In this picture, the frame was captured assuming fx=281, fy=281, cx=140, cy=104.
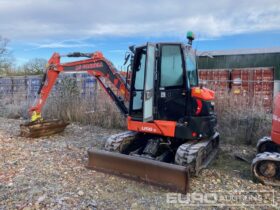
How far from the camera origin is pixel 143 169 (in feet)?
14.1

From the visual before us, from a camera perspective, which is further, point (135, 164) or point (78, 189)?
point (135, 164)

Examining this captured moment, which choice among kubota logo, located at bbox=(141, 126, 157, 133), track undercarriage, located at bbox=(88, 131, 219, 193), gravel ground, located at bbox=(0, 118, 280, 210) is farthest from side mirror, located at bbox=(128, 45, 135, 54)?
gravel ground, located at bbox=(0, 118, 280, 210)

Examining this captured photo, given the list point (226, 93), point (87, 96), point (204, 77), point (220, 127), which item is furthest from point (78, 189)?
point (204, 77)

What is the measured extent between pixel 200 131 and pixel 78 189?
222 centimetres

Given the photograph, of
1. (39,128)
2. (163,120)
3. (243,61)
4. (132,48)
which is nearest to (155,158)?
(163,120)

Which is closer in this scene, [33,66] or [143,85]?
[143,85]

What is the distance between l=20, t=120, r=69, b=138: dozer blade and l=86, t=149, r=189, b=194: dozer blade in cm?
284

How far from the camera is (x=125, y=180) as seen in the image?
441 cm

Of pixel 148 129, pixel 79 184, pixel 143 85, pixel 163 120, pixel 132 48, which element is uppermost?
pixel 132 48

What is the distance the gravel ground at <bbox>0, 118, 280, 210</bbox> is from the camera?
3631 mm

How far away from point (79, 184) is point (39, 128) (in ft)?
11.3

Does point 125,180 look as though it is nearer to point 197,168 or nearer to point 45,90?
point 197,168

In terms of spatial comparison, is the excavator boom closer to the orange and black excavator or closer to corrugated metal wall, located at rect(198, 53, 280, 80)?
the orange and black excavator

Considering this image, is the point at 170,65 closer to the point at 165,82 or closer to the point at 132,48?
the point at 165,82
